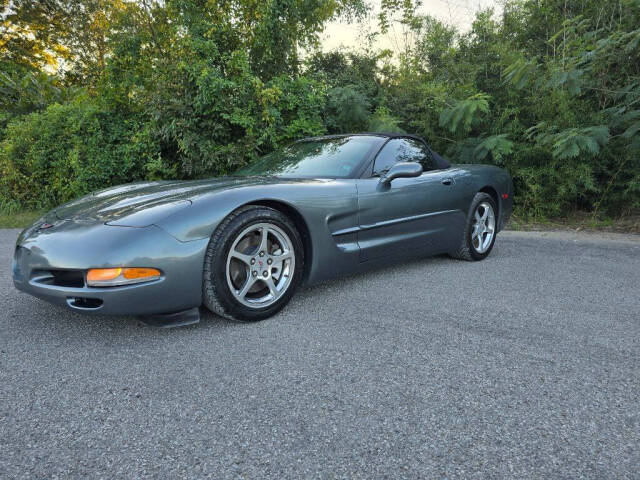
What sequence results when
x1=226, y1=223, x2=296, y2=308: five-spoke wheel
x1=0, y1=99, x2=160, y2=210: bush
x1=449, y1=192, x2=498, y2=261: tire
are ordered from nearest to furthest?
x1=226, y1=223, x2=296, y2=308: five-spoke wheel, x1=449, y1=192, x2=498, y2=261: tire, x1=0, y1=99, x2=160, y2=210: bush

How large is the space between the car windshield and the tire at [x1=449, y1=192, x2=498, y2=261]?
1.21m

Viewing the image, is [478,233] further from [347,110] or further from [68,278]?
[347,110]

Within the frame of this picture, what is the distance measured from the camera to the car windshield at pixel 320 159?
11.2 ft

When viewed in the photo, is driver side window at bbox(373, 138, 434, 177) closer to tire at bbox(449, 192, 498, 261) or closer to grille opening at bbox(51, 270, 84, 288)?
tire at bbox(449, 192, 498, 261)

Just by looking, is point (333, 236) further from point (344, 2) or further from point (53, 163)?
point (344, 2)

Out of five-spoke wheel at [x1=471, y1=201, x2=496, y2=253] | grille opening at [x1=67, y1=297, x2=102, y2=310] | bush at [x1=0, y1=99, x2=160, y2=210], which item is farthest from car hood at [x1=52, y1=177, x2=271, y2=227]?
bush at [x1=0, y1=99, x2=160, y2=210]

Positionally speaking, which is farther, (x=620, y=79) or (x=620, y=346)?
(x=620, y=79)

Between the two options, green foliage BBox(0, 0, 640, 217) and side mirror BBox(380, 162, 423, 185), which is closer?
side mirror BBox(380, 162, 423, 185)

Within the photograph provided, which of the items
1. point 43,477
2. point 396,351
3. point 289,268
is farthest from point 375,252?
point 43,477

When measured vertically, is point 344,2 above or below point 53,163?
above

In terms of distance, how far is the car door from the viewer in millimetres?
3264

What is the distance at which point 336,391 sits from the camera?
1866mm

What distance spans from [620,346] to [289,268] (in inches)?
70.9

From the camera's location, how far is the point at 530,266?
414 centimetres
